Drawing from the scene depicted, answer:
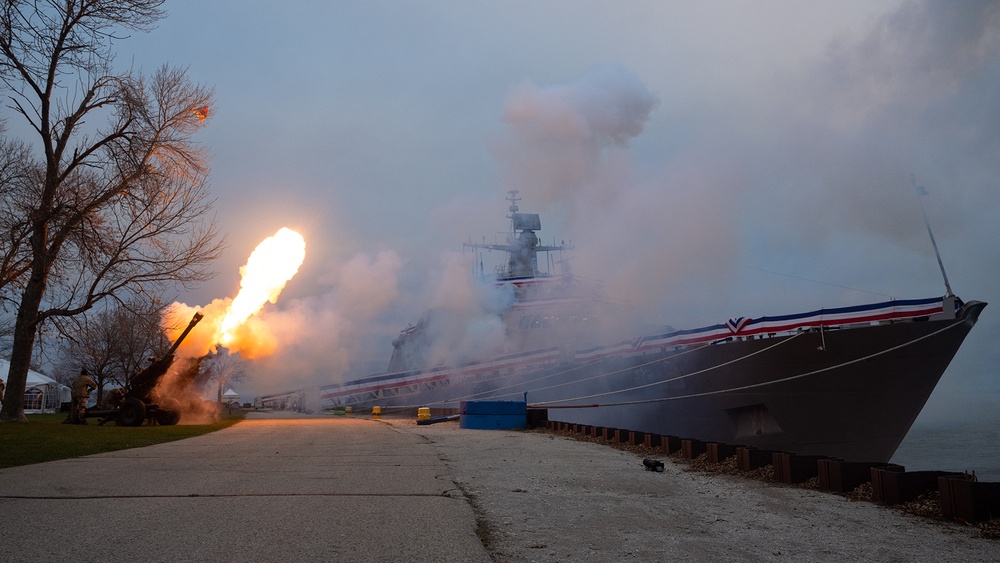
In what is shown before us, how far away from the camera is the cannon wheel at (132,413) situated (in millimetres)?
21828

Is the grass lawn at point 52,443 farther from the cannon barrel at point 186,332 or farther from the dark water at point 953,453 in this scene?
the dark water at point 953,453

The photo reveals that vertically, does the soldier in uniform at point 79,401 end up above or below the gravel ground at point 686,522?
above

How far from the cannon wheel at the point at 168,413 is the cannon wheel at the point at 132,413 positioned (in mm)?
879

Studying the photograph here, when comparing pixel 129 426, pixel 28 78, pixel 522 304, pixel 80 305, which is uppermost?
pixel 28 78

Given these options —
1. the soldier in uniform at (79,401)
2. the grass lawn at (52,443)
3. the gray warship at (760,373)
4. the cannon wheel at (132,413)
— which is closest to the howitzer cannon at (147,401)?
the cannon wheel at (132,413)

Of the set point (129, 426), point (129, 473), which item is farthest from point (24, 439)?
point (129, 426)

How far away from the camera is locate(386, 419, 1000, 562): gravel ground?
5.02m

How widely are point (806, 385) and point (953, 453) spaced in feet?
83.3

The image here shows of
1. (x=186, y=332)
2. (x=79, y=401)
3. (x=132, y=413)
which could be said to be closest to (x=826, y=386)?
(x=186, y=332)

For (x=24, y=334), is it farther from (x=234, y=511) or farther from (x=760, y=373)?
(x=760, y=373)

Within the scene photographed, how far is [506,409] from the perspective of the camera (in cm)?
2119

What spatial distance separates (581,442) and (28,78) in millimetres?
18117

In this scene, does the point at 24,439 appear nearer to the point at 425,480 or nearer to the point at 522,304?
the point at 425,480

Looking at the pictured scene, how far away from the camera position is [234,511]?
6078mm
